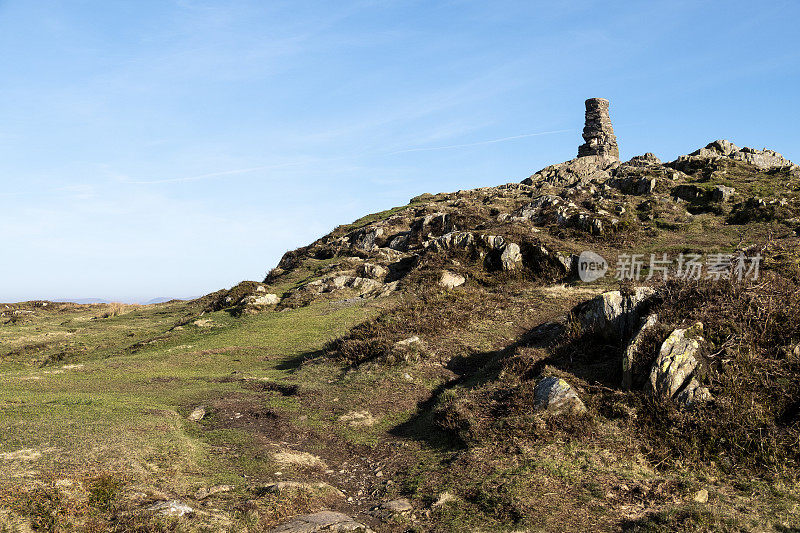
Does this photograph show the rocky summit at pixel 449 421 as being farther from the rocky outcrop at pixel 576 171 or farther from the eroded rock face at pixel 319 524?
the rocky outcrop at pixel 576 171

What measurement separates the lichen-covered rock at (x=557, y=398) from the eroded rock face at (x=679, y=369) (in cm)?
196

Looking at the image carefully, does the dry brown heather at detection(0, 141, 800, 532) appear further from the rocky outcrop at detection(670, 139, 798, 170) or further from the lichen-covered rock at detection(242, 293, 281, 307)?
the rocky outcrop at detection(670, 139, 798, 170)

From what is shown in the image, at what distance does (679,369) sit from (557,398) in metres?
3.16

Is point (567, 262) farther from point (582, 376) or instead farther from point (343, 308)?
point (582, 376)

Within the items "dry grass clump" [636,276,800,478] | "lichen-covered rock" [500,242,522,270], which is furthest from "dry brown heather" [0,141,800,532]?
"lichen-covered rock" [500,242,522,270]

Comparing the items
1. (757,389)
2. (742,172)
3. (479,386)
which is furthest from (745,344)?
(742,172)

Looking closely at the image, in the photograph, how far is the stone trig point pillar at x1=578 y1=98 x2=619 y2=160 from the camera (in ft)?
282

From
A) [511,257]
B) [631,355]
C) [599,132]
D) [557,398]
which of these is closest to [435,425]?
[557,398]

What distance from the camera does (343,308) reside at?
1297 inches

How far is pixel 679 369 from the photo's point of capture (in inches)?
459

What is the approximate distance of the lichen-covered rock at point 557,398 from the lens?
39.5 feet

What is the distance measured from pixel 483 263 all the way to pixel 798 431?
1022 inches

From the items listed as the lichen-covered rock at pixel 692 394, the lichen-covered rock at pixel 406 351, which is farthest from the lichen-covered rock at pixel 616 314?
the lichen-covered rock at pixel 406 351

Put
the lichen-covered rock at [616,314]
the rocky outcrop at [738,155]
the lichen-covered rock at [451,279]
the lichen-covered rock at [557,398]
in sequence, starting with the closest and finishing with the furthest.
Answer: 1. the lichen-covered rock at [557,398]
2. the lichen-covered rock at [616,314]
3. the lichen-covered rock at [451,279]
4. the rocky outcrop at [738,155]
